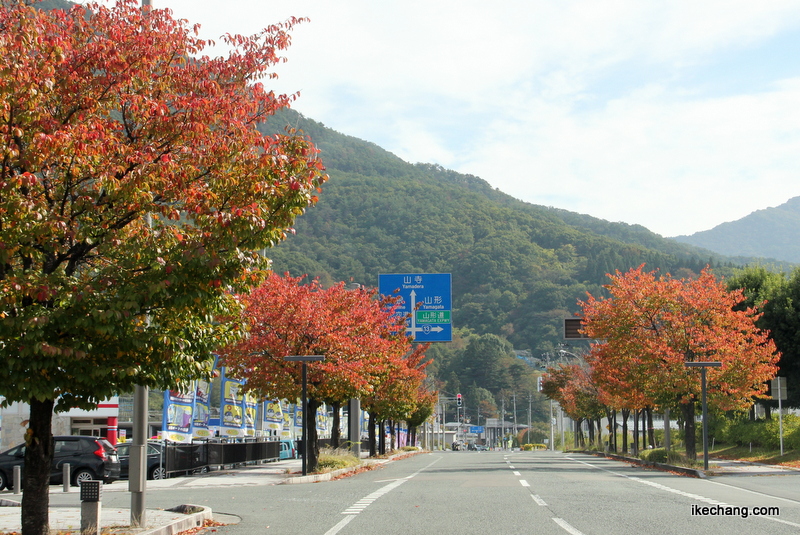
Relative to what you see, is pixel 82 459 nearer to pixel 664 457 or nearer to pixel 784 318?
pixel 664 457

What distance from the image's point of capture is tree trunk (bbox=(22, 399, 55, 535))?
32.0 ft

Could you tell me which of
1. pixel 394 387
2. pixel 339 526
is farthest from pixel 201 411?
pixel 339 526

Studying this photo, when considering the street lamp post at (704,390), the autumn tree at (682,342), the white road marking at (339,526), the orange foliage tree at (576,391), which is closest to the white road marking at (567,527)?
the white road marking at (339,526)

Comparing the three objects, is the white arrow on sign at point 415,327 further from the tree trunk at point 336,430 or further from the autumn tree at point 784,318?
the autumn tree at point 784,318

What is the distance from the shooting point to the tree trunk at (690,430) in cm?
2950

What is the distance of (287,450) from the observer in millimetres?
43312

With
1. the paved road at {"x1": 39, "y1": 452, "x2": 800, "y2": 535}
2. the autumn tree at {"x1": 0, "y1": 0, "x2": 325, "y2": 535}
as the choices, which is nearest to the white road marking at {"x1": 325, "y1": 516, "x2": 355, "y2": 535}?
the paved road at {"x1": 39, "y1": 452, "x2": 800, "y2": 535}

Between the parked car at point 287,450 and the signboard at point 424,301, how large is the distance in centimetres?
1002

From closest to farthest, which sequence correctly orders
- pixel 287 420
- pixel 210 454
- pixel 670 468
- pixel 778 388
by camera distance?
pixel 670 468, pixel 210 454, pixel 778 388, pixel 287 420

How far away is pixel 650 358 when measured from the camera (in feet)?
97.8

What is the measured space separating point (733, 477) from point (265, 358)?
16.0 m

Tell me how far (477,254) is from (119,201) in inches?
5482

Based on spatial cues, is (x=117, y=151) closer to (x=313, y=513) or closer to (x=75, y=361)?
(x=75, y=361)

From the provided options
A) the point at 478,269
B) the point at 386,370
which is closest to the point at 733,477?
the point at 386,370
